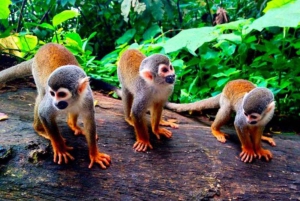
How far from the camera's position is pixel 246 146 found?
10.1 ft

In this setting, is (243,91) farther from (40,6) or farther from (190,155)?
(40,6)

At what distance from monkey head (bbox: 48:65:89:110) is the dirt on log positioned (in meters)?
0.41

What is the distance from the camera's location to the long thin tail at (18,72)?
349 cm

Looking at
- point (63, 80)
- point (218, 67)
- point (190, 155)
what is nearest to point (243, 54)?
point (218, 67)

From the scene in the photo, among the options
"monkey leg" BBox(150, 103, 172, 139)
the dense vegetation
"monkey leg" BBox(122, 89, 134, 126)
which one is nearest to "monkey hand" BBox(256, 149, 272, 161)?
"monkey leg" BBox(150, 103, 172, 139)

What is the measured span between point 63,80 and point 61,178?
0.69m

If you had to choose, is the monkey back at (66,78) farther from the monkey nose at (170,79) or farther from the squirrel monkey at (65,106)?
the monkey nose at (170,79)

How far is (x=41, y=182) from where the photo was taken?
245cm

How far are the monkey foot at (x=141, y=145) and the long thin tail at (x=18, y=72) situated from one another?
4.45 feet

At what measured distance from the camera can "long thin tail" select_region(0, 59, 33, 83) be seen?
3.49m

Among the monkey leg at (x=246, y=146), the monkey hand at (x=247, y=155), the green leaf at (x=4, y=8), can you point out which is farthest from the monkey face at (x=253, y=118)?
the green leaf at (x=4, y=8)

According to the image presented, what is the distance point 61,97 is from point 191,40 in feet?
4.74

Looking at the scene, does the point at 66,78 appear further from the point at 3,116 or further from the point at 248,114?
the point at 248,114

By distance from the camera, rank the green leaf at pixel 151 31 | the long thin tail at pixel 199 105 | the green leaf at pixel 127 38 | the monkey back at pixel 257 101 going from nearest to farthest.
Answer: the monkey back at pixel 257 101 < the long thin tail at pixel 199 105 < the green leaf at pixel 151 31 < the green leaf at pixel 127 38
